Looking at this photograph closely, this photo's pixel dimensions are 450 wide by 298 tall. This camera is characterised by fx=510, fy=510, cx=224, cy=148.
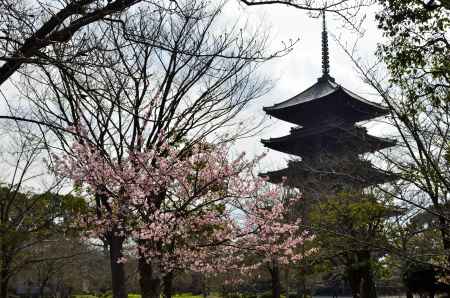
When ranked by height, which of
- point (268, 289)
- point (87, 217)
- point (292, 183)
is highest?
point (292, 183)

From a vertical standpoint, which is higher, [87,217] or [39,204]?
[39,204]

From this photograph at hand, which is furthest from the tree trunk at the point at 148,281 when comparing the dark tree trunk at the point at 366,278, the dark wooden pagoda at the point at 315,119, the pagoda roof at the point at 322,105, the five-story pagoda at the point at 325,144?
the pagoda roof at the point at 322,105

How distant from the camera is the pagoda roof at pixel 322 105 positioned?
74.9ft

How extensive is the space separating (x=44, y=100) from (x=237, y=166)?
13.4 feet

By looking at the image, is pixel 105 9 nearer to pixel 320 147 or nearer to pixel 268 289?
pixel 320 147

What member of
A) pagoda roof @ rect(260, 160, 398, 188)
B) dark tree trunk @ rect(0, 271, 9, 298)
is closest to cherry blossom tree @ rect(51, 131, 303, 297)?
pagoda roof @ rect(260, 160, 398, 188)

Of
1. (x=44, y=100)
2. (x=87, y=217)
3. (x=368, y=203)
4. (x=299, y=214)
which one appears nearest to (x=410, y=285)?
(x=299, y=214)

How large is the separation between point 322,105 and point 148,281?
16192mm

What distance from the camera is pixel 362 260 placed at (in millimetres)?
16531

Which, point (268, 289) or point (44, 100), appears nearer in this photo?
point (44, 100)

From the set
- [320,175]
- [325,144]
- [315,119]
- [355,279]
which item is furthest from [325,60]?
[355,279]

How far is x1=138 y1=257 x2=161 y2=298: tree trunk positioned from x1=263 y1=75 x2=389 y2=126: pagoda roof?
48.8 ft

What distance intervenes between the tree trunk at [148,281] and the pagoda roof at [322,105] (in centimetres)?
1487

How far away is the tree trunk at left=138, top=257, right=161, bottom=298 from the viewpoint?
9.20m
